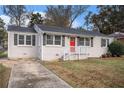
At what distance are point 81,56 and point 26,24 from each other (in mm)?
7082

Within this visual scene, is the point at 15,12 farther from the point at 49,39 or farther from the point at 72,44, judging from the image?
the point at 72,44

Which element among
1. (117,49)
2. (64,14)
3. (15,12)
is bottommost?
(117,49)

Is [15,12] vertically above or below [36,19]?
above

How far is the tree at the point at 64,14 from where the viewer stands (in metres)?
16.3

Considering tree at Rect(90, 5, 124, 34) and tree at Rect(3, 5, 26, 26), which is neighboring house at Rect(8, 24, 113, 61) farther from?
tree at Rect(90, 5, 124, 34)

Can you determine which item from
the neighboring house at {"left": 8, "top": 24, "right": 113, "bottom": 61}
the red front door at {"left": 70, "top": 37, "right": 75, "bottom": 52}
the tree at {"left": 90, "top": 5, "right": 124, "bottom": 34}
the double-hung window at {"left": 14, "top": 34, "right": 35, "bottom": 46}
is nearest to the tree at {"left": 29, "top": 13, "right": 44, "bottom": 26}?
the neighboring house at {"left": 8, "top": 24, "right": 113, "bottom": 61}

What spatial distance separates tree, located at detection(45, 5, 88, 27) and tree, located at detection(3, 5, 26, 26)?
234cm

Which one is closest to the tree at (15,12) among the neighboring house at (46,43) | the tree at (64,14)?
the tree at (64,14)

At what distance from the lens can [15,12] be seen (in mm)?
17469

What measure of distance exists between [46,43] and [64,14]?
376cm

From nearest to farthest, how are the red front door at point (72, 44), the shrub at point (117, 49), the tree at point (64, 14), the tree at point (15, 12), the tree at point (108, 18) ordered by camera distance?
the red front door at point (72, 44) < the tree at point (64, 14) < the tree at point (15, 12) < the shrub at point (117, 49) < the tree at point (108, 18)

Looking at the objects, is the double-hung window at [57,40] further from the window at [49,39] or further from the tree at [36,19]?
the tree at [36,19]

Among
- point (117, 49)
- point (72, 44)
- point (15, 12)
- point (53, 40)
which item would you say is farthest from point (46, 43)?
point (117, 49)

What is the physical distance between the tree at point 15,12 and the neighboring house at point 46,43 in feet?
8.18
